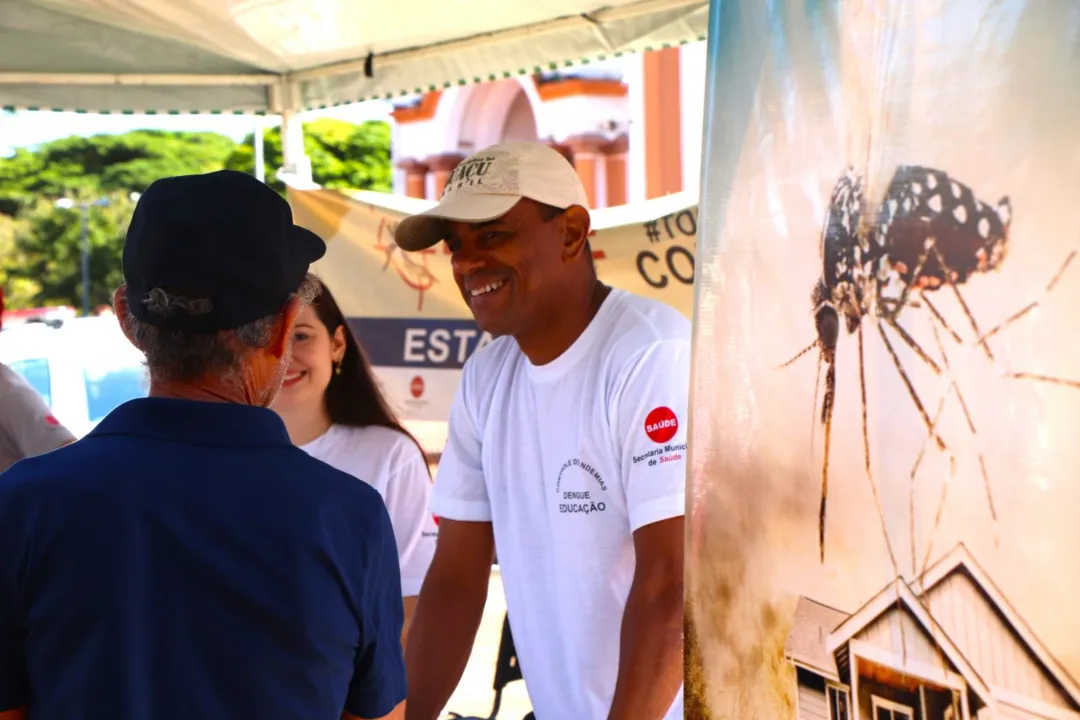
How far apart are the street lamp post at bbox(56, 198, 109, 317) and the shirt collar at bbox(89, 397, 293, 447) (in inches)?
1884

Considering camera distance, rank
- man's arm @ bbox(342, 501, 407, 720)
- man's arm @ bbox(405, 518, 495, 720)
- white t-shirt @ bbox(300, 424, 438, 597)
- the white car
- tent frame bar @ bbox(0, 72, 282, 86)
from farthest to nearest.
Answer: the white car
tent frame bar @ bbox(0, 72, 282, 86)
white t-shirt @ bbox(300, 424, 438, 597)
man's arm @ bbox(405, 518, 495, 720)
man's arm @ bbox(342, 501, 407, 720)

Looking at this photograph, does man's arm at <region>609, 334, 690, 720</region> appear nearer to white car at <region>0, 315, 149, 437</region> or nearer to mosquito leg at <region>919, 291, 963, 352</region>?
mosquito leg at <region>919, 291, 963, 352</region>

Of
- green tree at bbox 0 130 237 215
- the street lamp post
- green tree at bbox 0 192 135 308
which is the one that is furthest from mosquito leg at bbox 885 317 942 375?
green tree at bbox 0 130 237 215

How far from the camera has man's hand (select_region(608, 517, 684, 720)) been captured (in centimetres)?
192

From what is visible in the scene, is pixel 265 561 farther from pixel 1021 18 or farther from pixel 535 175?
pixel 535 175

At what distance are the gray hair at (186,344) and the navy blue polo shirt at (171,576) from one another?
0.05m

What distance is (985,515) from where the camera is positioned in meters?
0.81

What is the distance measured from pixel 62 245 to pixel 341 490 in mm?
52863

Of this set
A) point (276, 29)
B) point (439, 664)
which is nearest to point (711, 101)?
point (439, 664)

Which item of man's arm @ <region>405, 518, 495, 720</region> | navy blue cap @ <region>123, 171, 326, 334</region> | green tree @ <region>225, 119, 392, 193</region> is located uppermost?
green tree @ <region>225, 119, 392, 193</region>

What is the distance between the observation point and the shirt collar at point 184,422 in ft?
4.10

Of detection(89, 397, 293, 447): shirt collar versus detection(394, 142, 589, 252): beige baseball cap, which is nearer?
detection(89, 397, 293, 447): shirt collar

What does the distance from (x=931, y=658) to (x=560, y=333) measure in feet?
4.67

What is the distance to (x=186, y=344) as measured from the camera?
50.3 inches
